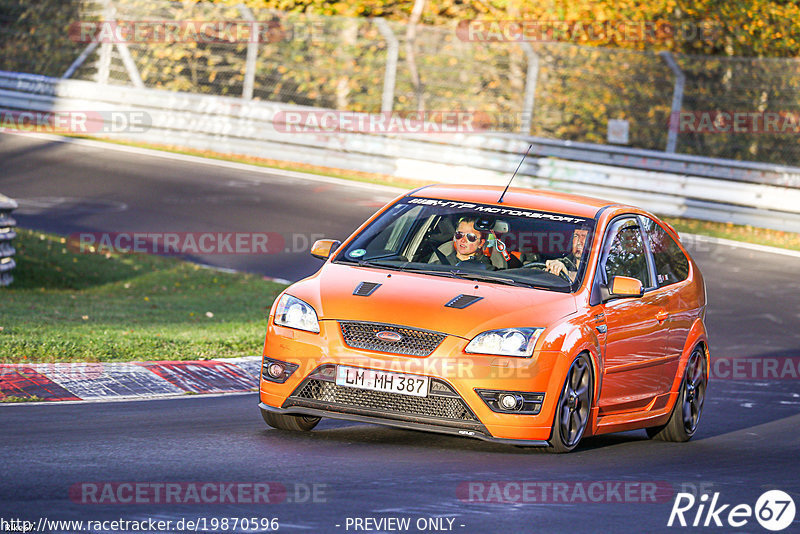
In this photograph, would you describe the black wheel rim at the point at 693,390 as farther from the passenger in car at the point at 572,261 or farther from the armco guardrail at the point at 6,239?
the armco guardrail at the point at 6,239

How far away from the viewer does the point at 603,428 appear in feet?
28.6

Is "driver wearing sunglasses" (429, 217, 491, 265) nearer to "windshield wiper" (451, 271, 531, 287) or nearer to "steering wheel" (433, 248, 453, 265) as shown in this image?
"steering wheel" (433, 248, 453, 265)

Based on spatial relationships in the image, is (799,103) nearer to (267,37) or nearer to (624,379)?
(267,37)

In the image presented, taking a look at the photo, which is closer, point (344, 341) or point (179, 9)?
point (344, 341)

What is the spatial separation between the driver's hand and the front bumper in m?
0.91

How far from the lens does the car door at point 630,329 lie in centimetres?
864

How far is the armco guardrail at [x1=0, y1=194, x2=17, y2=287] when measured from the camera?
48.9 ft

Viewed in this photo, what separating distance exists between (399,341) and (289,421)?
3.79 feet

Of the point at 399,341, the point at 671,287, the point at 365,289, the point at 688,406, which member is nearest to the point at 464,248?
the point at 365,289

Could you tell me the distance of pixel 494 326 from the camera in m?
7.79

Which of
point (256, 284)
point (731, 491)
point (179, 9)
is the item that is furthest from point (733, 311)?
point (179, 9)

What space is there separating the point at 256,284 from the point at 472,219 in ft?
24.9

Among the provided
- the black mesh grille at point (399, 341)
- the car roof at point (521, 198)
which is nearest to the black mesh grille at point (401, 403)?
the black mesh grille at point (399, 341)

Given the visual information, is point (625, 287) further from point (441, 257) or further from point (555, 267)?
point (441, 257)
